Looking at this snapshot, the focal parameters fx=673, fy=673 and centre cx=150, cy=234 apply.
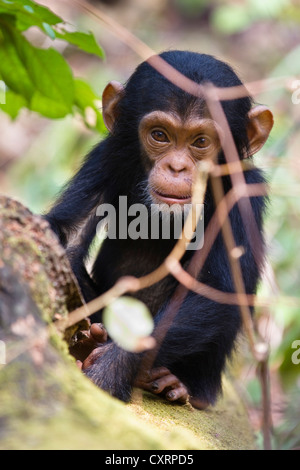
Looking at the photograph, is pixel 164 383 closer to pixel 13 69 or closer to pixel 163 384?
pixel 163 384

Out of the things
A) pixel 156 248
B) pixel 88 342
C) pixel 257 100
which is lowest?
pixel 88 342

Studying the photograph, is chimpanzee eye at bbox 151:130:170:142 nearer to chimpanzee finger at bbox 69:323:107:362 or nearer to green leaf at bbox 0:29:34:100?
green leaf at bbox 0:29:34:100

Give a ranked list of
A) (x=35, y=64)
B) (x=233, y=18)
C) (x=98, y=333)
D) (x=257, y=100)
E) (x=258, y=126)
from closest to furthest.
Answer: (x=98, y=333) → (x=35, y=64) → (x=258, y=126) → (x=257, y=100) → (x=233, y=18)

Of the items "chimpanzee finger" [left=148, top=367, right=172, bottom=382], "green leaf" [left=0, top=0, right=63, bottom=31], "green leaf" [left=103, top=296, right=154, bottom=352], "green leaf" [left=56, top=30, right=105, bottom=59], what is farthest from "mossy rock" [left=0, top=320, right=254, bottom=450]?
"green leaf" [left=56, top=30, right=105, bottom=59]

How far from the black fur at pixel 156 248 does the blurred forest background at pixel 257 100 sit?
104 cm

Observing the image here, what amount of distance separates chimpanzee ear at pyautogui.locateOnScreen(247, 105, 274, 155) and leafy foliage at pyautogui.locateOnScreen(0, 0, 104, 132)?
3.74 feet

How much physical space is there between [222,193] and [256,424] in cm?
304

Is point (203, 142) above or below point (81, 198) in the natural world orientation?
above

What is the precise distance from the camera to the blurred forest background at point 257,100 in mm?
6719

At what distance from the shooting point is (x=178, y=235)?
4.74 metres

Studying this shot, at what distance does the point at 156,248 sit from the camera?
4.93 metres

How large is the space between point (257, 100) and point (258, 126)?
5029 mm

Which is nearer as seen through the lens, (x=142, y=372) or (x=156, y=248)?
(x=142, y=372)

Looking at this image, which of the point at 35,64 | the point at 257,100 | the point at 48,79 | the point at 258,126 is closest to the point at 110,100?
the point at 48,79
